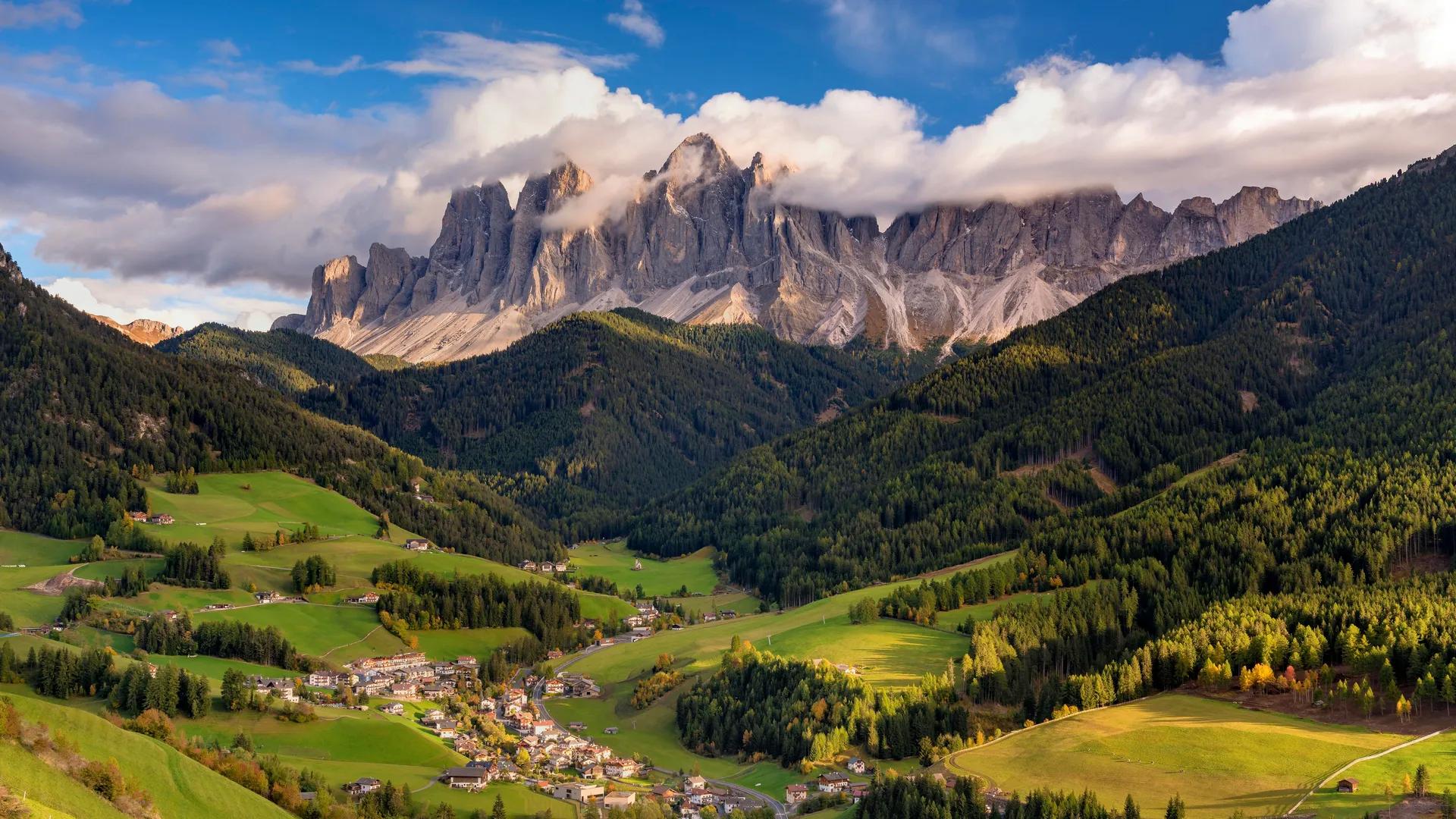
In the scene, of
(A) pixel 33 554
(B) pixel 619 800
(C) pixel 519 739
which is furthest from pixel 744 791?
(A) pixel 33 554

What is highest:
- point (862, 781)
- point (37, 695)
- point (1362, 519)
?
point (1362, 519)

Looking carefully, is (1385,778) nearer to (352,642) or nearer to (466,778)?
(466,778)

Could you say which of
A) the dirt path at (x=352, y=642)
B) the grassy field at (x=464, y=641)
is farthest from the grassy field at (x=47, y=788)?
the grassy field at (x=464, y=641)

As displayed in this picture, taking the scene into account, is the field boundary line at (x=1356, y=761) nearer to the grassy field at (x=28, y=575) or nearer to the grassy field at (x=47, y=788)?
the grassy field at (x=47, y=788)

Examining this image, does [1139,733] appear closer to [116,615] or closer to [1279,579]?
[1279,579]

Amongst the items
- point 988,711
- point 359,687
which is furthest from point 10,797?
point 988,711

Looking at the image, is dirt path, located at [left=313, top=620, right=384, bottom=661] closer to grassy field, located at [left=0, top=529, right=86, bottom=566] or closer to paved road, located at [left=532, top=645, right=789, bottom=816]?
paved road, located at [left=532, top=645, right=789, bottom=816]
